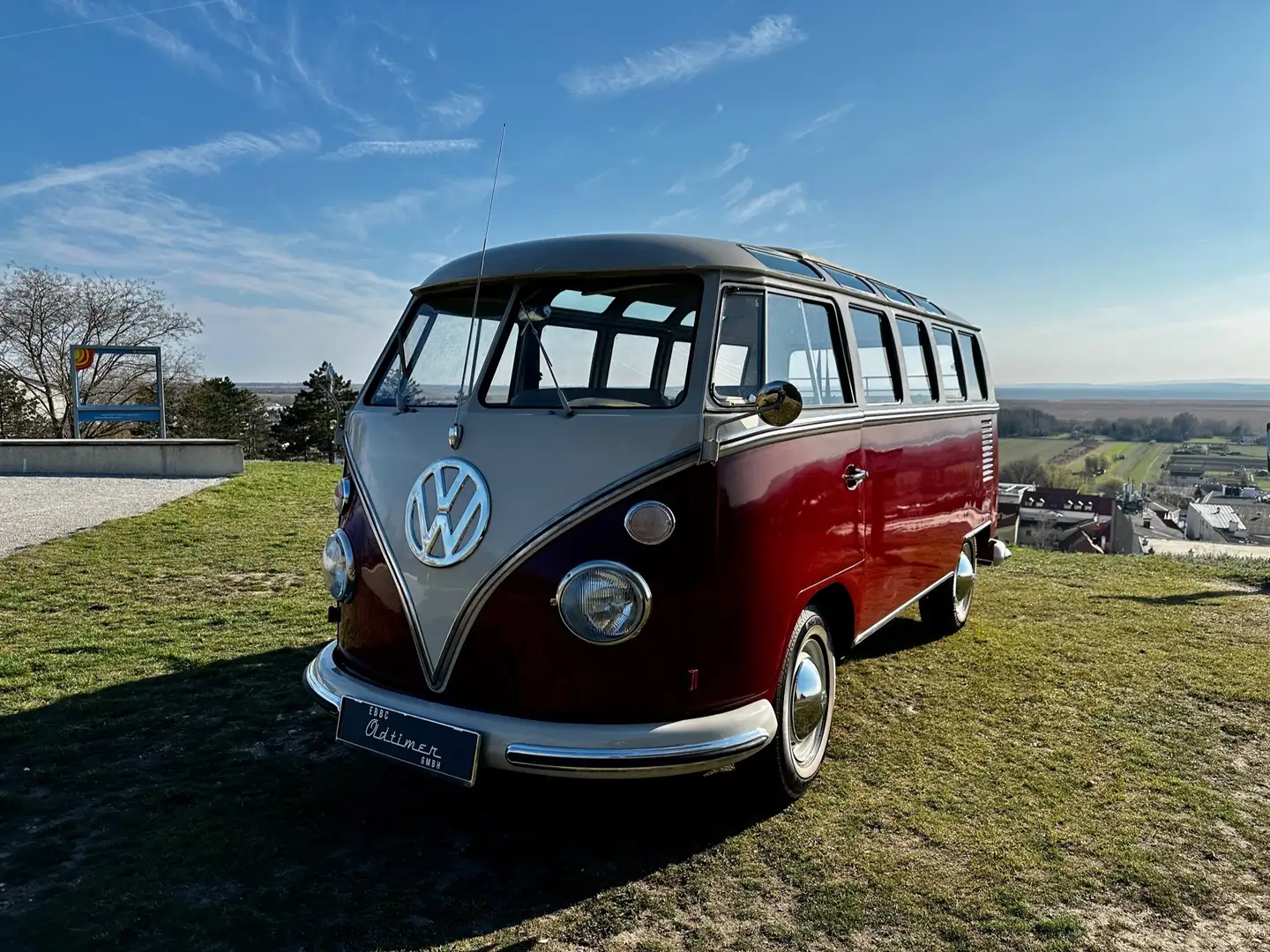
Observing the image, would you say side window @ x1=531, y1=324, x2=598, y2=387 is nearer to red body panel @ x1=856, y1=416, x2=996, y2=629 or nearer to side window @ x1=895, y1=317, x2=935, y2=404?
red body panel @ x1=856, y1=416, x2=996, y2=629

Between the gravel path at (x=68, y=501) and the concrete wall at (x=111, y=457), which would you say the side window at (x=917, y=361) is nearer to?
the gravel path at (x=68, y=501)

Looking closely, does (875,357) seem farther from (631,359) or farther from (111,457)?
(111,457)

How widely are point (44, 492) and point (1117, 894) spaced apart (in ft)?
45.7

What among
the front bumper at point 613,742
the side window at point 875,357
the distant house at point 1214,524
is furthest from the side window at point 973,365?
the distant house at point 1214,524

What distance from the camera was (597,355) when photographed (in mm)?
3645

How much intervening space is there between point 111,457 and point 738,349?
48.4ft

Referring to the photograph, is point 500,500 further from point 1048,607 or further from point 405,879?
point 1048,607

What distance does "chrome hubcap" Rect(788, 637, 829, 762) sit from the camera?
3.54m

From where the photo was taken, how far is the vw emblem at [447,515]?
10.3 ft

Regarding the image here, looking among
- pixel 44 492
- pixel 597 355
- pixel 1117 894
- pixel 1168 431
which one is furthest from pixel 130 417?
pixel 1168 431

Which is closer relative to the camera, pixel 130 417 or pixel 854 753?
pixel 854 753

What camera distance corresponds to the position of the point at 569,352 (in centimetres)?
358

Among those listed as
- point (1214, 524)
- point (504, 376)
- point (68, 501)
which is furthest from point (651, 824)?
point (1214, 524)

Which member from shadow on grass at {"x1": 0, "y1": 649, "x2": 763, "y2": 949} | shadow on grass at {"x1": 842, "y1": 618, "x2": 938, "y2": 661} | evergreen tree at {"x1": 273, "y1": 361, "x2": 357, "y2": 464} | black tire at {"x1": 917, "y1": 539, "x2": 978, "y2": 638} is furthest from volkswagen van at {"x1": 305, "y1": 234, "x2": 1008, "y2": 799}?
evergreen tree at {"x1": 273, "y1": 361, "x2": 357, "y2": 464}
